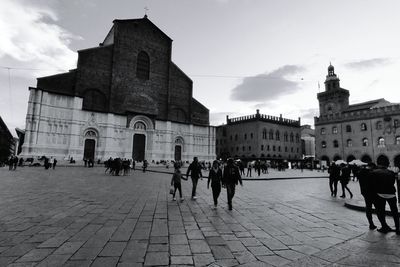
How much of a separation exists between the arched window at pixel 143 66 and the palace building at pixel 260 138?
1061 inches

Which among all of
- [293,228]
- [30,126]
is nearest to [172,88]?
[30,126]

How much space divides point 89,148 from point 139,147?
743cm

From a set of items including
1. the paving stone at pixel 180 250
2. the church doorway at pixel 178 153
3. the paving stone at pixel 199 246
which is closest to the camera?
the paving stone at pixel 180 250

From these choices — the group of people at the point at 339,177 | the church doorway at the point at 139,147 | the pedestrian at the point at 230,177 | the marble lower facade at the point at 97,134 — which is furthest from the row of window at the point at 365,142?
the pedestrian at the point at 230,177

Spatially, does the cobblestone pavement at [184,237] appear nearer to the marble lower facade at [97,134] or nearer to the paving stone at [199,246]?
the paving stone at [199,246]

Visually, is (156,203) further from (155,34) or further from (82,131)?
(155,34)

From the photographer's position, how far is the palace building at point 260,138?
5250cm

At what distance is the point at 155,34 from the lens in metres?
40.8

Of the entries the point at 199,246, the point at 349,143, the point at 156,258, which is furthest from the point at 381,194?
the point at 349,143

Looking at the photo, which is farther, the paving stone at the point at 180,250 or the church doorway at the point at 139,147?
the church doorway at the point at 139,147

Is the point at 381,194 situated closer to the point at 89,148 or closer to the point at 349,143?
the point at 89,148

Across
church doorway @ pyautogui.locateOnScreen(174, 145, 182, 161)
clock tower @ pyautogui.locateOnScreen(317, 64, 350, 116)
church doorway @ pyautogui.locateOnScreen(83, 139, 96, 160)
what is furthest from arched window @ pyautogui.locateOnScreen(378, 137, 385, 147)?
church doorway @ pyautogui.locateOnScreen(83, 139, 96, 160)

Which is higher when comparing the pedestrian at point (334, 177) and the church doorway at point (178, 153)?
the church doorway at point (178, 153)

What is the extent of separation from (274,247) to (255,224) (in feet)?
4.60
